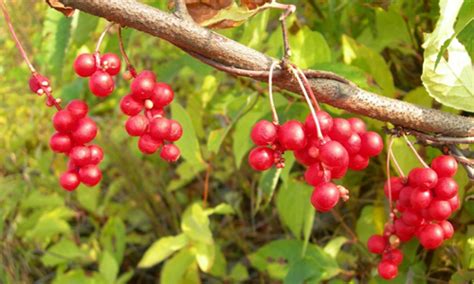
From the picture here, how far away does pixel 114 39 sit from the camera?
1436mm

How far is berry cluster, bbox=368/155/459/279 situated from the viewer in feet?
2.96

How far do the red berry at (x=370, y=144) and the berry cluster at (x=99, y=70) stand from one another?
1.24ft

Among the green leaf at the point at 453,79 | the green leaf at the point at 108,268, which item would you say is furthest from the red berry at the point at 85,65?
the green leaf at the point at 108,268

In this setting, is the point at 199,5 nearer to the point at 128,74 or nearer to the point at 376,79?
the point at 128,74

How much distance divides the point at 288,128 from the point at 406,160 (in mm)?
532

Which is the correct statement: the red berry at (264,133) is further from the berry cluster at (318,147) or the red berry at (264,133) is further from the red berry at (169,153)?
the red berry at (169,153)

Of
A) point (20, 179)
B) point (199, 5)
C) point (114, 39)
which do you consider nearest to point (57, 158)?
point (20, 179)

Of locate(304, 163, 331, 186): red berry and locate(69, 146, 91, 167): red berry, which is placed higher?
locate(304, 163, 331, 186): red berry

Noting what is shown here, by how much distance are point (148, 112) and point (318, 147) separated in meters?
0.29

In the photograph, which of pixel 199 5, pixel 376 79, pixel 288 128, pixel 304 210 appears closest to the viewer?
pixel 288 128

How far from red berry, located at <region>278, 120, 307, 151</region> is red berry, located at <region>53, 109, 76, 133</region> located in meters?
0.35

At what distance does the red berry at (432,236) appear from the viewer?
961mm

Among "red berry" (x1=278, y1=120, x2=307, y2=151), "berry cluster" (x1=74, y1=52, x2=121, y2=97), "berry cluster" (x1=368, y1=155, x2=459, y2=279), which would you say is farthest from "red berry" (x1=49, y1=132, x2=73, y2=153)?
"berry cluster" (x1=368, y1=155, x2=459, y2=279)

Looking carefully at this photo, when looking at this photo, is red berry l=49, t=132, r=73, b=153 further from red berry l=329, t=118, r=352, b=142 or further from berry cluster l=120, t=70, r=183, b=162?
red berry l=329, t=118, r=352, b=142
